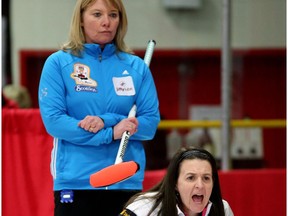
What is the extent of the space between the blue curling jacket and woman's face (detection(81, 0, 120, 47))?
0.06 m

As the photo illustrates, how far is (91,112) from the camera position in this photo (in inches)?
156

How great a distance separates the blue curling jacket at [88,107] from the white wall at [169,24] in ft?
18.6

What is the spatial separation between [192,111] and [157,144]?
11.9 ft

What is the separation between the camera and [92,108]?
3965 mm

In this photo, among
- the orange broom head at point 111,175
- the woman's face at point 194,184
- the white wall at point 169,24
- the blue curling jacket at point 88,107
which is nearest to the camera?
the woman's face at point 194,184

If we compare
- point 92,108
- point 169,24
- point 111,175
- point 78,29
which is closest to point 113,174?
point 111,175

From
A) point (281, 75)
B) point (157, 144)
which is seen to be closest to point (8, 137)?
point (157, 144)

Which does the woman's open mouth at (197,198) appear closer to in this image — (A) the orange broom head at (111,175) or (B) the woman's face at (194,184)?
(B) the woman's face at (194,184)

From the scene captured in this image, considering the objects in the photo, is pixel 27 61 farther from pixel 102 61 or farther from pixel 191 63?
pixel 102 61

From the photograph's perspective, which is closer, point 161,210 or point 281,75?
point 161,210

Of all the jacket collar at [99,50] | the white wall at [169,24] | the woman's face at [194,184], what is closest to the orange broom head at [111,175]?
the woman's face at [194,184]

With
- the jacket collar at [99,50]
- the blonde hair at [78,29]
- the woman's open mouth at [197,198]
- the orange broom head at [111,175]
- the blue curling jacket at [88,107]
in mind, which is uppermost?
the blonde hair at [78,29]

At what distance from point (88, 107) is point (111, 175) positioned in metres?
0.37

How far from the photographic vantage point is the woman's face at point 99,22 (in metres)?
4.03
